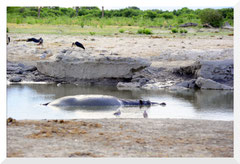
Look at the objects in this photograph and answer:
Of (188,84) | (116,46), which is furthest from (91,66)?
(116,46)

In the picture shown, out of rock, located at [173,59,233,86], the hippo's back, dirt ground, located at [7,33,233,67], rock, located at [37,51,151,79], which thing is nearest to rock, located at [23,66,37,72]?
rock, located at [37,51,151,79]

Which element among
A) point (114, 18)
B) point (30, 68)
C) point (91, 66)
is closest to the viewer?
point (91, 66)

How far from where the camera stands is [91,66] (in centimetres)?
1096

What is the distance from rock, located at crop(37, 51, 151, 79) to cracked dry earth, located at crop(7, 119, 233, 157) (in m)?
5.48

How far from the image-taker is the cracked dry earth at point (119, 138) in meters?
3.76

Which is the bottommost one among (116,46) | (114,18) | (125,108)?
(125,108)

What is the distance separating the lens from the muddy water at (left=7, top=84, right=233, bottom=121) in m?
6.46

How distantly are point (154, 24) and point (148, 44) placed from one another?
900 cm

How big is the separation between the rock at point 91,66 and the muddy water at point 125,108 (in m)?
0.68

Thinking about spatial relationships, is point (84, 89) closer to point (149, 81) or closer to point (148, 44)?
point (149, 81)

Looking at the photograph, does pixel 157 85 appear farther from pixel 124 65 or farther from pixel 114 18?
pixel 114 18

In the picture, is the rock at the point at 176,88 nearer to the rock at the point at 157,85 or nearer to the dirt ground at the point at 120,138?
the rock at the point at 157,85

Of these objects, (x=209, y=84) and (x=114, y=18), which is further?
(x=114, y=18)

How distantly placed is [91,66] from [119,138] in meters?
6.79
